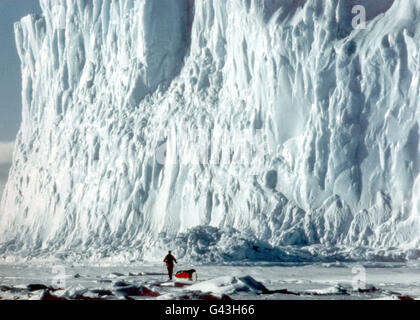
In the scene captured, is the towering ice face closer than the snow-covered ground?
No

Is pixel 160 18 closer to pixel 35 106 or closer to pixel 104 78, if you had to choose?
pixel 104 78

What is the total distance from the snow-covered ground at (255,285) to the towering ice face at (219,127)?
2.48 metres

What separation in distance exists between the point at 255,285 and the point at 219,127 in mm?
8973

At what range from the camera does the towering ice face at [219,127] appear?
14.7 m

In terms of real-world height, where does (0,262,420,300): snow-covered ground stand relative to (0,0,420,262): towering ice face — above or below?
below

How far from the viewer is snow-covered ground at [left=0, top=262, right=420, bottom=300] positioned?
8578 mm

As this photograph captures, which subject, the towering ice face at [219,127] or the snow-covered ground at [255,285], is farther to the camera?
the towering ice face at [219,127]

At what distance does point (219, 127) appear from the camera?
17609 mm

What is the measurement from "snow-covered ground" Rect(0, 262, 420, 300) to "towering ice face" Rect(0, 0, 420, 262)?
2475 millimetres

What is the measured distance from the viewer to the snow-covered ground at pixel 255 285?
28.1ft

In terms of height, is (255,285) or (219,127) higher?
(219,127)

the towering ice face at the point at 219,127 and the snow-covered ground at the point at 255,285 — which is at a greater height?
the towering ice face at the point at 219,127
